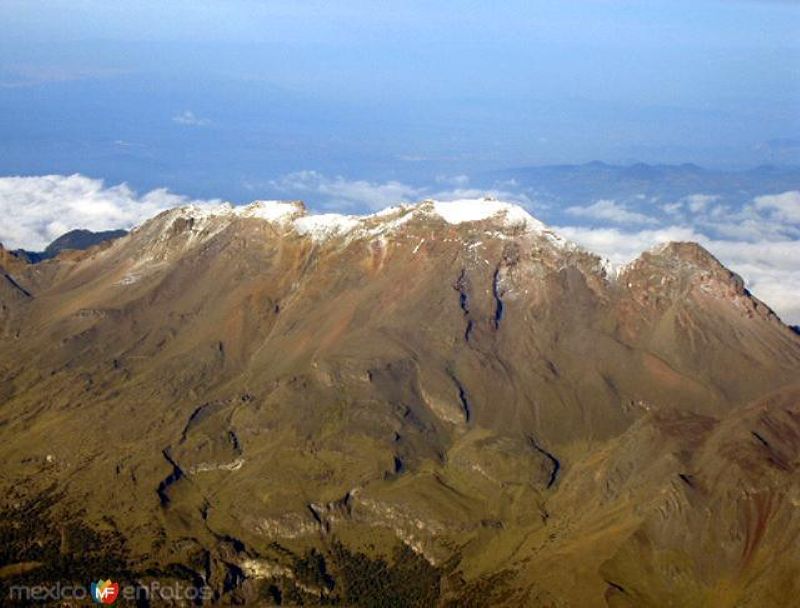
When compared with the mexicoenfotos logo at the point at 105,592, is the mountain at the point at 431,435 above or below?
above

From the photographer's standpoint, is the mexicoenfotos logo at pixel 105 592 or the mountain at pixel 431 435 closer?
the mexicoenfotos logo at pixel 105 592

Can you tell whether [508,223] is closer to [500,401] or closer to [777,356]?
[500,401]

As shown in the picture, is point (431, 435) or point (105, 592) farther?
point (431, 435)

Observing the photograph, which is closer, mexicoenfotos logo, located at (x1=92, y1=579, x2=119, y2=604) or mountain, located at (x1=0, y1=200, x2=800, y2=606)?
mexicoenfotos logo, located at (x1=92, y1=579, x2=119, y2=604)

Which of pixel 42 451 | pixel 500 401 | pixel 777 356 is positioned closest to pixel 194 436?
pixel 42 451

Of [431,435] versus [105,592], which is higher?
[431,435]
